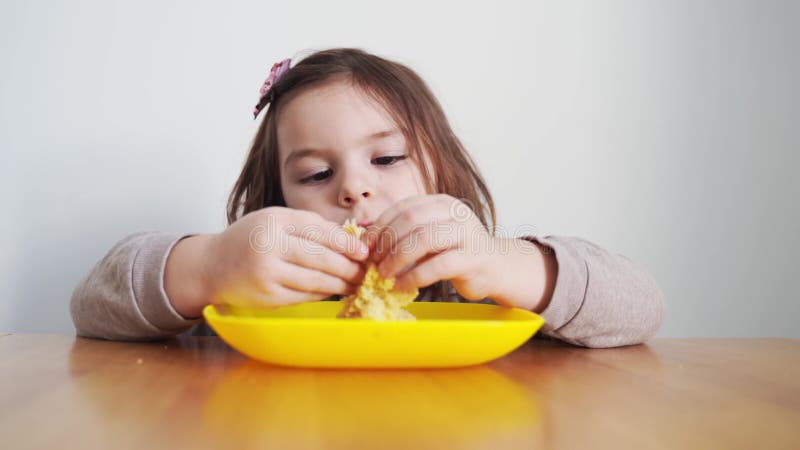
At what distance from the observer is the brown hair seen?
1.01 m

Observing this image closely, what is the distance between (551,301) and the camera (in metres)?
0.72

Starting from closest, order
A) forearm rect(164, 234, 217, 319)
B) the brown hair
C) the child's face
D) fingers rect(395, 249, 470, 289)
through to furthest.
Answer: fingers rect(395, 249, 470, 289) → forearm rect(164, 234, 217, 319) → the child's face → the brown hair

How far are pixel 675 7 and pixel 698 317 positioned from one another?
67 centimetres

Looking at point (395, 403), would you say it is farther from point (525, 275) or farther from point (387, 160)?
point (387, 160)

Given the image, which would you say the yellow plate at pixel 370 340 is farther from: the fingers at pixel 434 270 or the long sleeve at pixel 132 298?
the long sleeve at pixel 132 298

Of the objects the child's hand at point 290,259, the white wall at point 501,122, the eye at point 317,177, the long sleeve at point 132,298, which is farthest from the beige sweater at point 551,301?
the white wall at point 501,122

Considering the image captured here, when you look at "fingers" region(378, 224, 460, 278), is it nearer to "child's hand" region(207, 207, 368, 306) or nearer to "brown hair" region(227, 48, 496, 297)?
"child's hand" region(207, 207, 368, 306)

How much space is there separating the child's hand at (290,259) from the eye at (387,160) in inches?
13.2

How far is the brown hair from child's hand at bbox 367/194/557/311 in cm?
36

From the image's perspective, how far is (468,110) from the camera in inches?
50.4

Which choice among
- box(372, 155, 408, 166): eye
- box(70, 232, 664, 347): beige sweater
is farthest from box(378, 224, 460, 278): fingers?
box(372, 155, 408, 166): eye

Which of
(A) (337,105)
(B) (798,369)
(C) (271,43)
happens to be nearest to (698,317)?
(B) (798,369)

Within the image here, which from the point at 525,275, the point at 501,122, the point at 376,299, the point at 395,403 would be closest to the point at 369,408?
the point at 395,403

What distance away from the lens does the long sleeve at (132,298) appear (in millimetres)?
714
